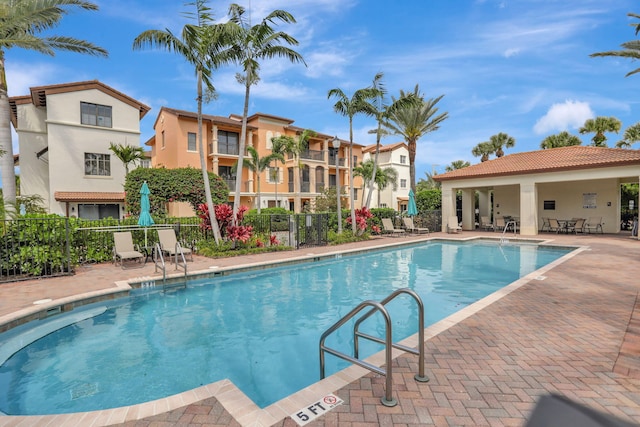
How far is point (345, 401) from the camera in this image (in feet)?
10.3

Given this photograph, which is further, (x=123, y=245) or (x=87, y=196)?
(x=87, y=196)

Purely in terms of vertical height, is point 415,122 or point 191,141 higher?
point 415,122

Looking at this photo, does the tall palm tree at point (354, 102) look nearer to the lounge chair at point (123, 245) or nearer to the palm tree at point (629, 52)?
the palm tree at point (629, 52)

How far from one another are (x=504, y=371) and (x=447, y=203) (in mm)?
21033

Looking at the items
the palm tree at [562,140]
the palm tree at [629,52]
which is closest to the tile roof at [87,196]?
the palm tree at [629,52]

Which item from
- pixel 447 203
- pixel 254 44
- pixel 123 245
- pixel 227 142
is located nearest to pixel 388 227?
pixel 447 203

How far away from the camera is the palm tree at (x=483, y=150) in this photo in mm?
33625

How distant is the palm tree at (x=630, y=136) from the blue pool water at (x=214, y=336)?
88.0 ft

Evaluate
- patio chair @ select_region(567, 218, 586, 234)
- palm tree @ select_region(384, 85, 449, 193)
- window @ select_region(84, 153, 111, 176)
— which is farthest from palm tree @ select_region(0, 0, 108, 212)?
patio chair @ select_region(567, 218, 586, 234)

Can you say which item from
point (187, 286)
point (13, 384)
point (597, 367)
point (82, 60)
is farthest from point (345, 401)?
point (82, 60)

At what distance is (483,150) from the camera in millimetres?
34188

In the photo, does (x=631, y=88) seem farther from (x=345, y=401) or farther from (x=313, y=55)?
(x=345, y=401)

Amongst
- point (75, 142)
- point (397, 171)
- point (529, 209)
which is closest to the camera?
point (529, 209)

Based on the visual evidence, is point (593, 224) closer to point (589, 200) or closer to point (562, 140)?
point (589, 200)
